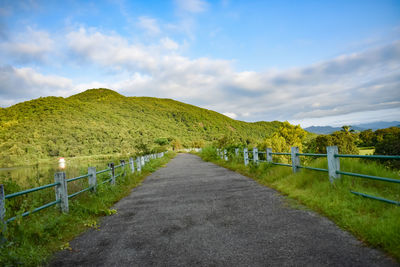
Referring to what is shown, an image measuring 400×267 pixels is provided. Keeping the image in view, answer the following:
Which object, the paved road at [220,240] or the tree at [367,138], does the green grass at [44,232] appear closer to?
the paved road at [220,240]

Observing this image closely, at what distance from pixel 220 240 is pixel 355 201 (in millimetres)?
2660

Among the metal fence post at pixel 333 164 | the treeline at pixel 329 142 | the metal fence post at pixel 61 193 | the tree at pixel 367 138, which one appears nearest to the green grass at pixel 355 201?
the metal fence post at pixel 333 164

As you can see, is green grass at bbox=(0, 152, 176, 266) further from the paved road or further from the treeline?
the treeline

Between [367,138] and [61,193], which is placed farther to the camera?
[367,138]

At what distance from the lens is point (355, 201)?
13.7 feet

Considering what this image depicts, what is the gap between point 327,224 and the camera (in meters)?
3.76

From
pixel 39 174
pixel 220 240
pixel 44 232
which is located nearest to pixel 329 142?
pixel 39 174

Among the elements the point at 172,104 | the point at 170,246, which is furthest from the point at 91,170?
the point at 172,104

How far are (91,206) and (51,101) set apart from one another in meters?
110

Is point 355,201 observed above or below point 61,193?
below

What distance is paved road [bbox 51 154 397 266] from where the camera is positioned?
8.92 feet

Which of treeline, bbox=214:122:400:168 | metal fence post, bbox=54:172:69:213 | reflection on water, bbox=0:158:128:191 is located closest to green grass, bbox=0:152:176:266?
metal fence post, bbox=54:172:69:213

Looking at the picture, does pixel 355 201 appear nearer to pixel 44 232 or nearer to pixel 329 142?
pixel 44 232

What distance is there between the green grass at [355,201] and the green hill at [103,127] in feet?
51.7
